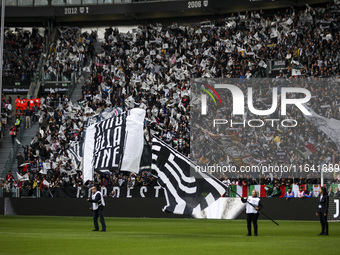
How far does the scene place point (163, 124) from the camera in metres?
49.4

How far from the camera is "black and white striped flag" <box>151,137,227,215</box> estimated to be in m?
25.1

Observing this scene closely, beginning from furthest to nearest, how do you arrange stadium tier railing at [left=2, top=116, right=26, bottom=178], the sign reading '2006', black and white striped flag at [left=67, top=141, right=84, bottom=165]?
the sign reading '2006' < stadium tier railing at [left=2, top=116, right=26, bottom=178] < black and white striped flag at [left=67, top=141, right=84, bottom=165]

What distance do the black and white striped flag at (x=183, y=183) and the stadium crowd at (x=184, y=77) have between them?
13.4m

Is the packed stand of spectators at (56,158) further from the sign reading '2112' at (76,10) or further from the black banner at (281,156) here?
the sign reading '2112' at (76,10)

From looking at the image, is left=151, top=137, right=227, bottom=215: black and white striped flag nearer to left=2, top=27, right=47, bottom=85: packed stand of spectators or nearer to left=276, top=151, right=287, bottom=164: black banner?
left=276, top=151, right=287, bottom=164: black banner

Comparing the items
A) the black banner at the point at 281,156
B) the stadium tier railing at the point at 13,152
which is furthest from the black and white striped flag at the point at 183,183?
the stadium tier railing at the point at 13,152

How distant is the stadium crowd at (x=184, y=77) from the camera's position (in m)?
41.5

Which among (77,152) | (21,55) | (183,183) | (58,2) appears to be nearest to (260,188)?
(77,152)

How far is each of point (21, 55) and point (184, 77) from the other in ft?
64.5

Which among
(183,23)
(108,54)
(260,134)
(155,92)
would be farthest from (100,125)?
(183,23)

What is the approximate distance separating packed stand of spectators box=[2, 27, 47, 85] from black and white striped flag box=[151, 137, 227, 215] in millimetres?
40323

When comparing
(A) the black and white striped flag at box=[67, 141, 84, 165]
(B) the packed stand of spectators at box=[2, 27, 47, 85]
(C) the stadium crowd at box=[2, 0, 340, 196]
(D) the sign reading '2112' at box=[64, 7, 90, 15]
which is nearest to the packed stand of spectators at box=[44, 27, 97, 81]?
(C) the stadium crowd at box=[2, 0, 340, 196]

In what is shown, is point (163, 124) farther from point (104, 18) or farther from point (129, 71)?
point (104, 18)

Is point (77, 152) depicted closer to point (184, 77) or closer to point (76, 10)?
point (184, 77)
